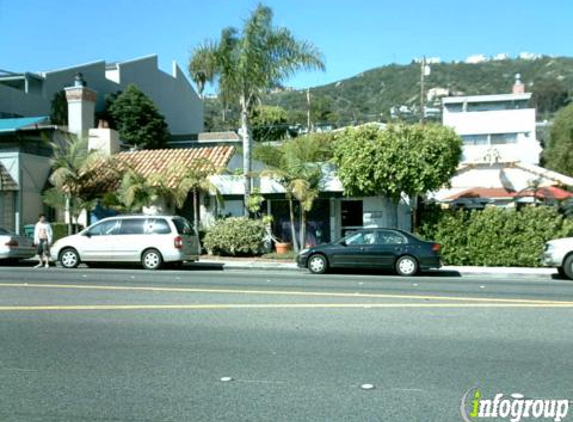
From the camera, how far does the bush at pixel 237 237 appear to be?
22078mm

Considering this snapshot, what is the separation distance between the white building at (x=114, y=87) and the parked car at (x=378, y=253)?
18.1m

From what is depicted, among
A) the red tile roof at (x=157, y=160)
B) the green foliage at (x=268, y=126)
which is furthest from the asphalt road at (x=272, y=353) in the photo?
the green foliage at (x=268, y=126)

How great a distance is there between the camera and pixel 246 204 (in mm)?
23188

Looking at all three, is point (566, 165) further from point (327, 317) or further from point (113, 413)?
point (113, 413)

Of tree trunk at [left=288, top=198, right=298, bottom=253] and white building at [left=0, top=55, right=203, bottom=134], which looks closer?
tree trunk at [left=288, top=198, right=298, bottom=253]

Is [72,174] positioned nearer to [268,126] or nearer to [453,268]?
[453,268]

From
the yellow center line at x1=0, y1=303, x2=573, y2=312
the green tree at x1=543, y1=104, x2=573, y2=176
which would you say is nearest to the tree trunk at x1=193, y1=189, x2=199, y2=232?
the yellow center line at x1=0, y1=303, x2=573, y2=312

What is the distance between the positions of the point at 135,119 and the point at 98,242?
22.2 metres

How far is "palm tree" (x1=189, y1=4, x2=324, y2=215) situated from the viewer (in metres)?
22.8

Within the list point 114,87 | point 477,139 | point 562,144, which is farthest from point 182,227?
point 477,139

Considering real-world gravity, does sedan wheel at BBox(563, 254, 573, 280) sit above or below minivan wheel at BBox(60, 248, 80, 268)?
below

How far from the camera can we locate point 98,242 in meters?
18.8

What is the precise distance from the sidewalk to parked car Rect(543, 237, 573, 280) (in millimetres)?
1158

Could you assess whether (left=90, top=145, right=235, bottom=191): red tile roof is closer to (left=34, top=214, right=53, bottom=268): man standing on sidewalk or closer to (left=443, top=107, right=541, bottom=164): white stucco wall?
(left=34, top=214, right=53, bottom=268): man standing on sidewalk
